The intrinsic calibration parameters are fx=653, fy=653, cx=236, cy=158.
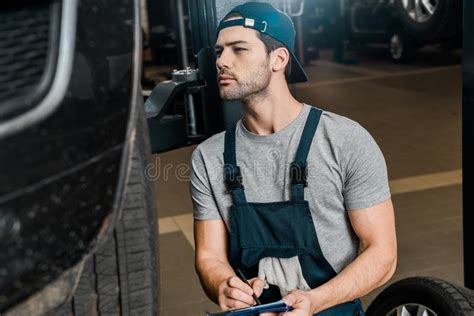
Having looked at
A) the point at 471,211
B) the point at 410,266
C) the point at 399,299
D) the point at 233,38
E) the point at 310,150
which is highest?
the point at 233,38

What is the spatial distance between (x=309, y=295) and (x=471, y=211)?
0.80m

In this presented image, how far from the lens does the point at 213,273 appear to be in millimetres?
1628

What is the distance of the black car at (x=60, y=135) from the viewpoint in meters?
0.86

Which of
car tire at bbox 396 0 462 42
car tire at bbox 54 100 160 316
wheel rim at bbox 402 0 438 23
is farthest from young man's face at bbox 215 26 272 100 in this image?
wheel rim at bbox 402 0 438 23

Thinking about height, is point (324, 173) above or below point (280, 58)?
below

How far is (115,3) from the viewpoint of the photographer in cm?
95

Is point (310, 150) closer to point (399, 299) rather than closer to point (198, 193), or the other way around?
point (198, 193)

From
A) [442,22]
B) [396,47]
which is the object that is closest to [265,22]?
[442,22]

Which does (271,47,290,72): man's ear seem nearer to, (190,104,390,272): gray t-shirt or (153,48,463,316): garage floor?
(190,104,390,272): gray t-shirt

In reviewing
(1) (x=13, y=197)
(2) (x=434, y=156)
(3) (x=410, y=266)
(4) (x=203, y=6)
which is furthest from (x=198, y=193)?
(2) (x=434, y=156)

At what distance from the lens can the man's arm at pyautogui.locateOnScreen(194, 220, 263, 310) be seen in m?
1.50

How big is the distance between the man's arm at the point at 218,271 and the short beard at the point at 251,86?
343 mm

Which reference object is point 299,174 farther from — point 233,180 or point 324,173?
point 233,180

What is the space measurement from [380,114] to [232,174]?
525 centimetres
